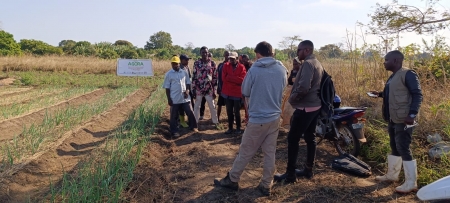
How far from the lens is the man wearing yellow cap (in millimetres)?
7043

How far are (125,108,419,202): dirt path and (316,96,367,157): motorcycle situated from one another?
0.34 metres

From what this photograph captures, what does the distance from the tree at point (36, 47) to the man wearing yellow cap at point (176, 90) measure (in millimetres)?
31657

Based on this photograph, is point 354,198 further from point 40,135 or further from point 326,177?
point 40,135

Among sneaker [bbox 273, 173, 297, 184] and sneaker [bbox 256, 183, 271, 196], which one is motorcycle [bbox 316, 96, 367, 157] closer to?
sneaker [bbox 273, 173, 297, 184]

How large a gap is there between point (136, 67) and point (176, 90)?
12790mm

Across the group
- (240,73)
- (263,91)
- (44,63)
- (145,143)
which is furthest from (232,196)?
(44,63)

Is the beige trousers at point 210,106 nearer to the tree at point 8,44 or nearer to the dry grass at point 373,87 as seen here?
the dry grass at point 373,87

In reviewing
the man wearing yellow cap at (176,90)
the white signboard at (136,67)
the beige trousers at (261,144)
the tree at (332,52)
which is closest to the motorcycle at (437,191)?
the beige trousers at (261,144)

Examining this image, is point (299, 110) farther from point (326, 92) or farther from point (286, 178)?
point (286, 178)

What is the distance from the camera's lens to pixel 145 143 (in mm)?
5855

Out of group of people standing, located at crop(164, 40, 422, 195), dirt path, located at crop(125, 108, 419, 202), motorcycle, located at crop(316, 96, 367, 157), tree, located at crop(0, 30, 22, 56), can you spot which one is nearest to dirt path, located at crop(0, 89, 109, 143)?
dirt path, located at crop(125, 108, 419, 202)

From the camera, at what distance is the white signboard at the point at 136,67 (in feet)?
62.8

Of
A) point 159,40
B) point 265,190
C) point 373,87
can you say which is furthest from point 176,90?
point 159,40

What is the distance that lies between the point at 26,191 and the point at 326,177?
3616 millimetres
